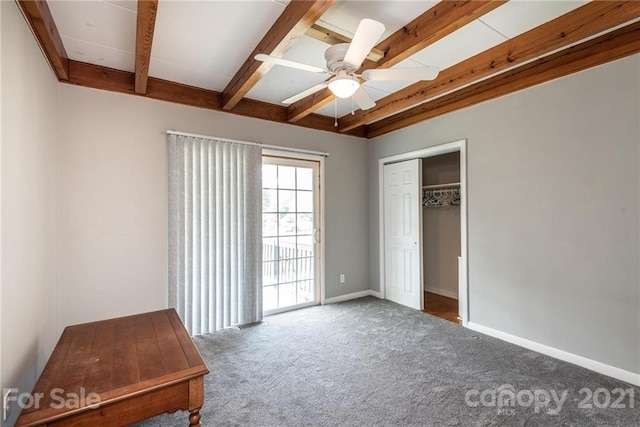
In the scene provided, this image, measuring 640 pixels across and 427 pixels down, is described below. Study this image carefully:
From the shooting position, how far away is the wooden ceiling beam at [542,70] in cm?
230

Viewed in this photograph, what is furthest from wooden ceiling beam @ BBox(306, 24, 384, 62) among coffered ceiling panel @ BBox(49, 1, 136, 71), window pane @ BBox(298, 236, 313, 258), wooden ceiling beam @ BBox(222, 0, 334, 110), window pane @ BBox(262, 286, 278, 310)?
window pane @ BBox(262, 286, 278, 310)

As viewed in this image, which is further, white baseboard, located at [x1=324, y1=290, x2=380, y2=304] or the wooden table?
white baseboard, located at [x1=324, y1=290, x2=380, y2=304]

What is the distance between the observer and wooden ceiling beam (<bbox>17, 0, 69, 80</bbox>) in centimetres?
174

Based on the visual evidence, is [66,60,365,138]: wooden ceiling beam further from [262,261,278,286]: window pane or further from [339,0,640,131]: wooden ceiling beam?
[262,261,278,286]: window pane

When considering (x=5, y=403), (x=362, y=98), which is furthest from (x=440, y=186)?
(x=5, y=403)

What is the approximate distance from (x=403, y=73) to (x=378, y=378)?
2.28m

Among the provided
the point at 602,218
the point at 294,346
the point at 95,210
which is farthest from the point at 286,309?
the point at 602,218

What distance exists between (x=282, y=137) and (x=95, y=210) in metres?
2.17

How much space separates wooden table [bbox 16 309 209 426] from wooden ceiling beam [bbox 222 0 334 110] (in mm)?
2073

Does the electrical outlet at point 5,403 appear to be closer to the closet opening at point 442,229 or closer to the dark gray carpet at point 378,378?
the dark gray carpet at point 378,378

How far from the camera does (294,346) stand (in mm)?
2988

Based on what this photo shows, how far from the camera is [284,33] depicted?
6.64 ft

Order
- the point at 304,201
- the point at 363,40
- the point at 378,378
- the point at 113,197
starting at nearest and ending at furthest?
the point at 363,40 → the point at 378,378 → the point at 113,197 → the point at 304,201

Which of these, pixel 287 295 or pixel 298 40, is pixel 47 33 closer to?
pixel 298 40
